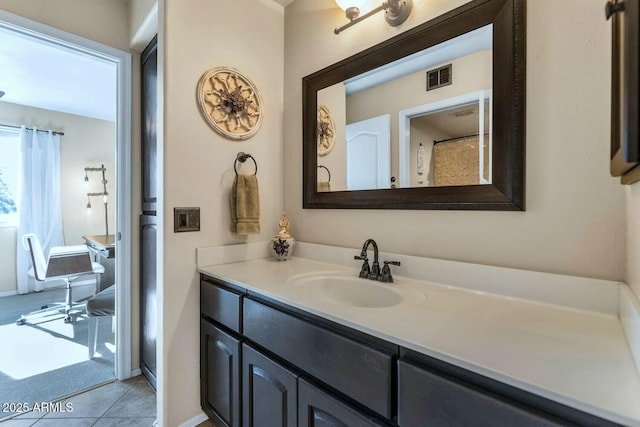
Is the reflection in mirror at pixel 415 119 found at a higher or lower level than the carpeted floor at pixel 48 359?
higher

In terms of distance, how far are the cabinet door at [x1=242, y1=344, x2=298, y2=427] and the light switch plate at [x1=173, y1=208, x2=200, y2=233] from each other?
65cm

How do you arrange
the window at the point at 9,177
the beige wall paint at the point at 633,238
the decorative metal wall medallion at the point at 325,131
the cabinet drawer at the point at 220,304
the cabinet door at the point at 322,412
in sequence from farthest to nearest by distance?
1. the window at the point at 9,177
2. the decorative metal wall medallion at the point at 325,131
3. the cabinet drawer at the point at 220,304
4. the cabinet door at the point at 322,412
5. the beige wall paint at the point at 633,238

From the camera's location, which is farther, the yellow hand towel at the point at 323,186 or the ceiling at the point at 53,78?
the ceiling at the point at 53,78

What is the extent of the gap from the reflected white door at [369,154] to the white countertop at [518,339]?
22.7 inches

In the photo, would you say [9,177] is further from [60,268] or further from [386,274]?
[386,274]

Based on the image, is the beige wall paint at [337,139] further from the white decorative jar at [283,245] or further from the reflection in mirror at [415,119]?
the white decorative jar at [283,245]

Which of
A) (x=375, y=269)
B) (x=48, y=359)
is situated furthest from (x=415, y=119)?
(x=48, y=359)

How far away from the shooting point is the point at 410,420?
2.23 ft

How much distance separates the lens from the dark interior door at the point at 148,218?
1.80 metres

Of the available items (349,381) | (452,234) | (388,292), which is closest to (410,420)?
(349,381)

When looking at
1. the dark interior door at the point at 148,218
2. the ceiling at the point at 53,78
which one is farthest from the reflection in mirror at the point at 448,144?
the ceiling at the point at 53,78

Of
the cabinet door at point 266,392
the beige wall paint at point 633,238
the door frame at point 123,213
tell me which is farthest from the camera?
the door frame at point 123,213

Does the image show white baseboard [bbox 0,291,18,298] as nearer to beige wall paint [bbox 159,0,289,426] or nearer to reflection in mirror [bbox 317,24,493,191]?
beige wall paint [bbox 159,0,289,426]

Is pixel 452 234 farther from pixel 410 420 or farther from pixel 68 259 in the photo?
pixel 68 259
